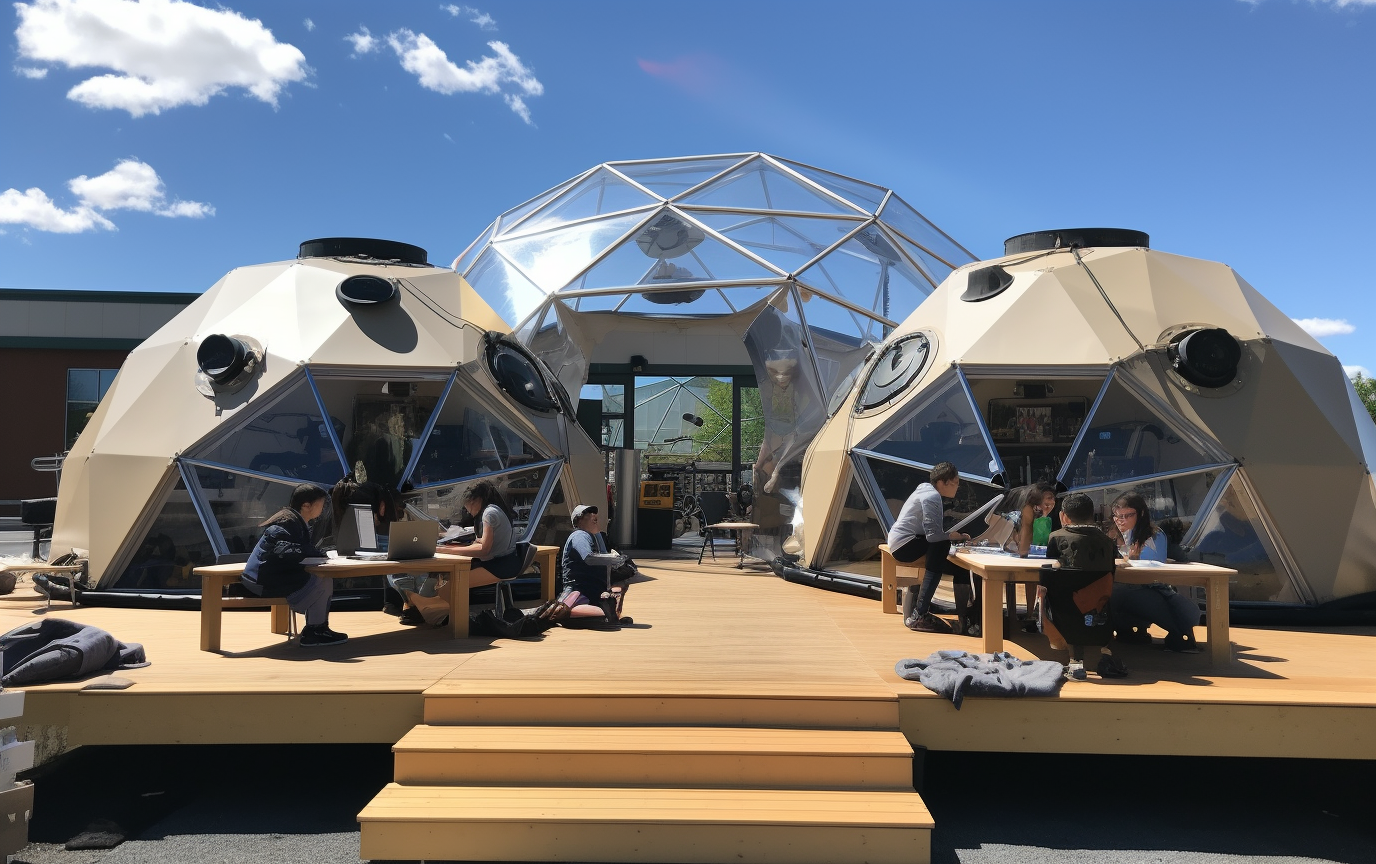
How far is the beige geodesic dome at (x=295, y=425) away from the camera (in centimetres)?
898

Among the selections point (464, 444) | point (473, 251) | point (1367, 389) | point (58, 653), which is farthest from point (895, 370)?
point (1367, 389)

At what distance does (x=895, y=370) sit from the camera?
398 inches

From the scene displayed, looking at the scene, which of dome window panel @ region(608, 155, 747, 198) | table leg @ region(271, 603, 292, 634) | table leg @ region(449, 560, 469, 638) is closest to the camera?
table leg @ region(449, 560, 469, 638)

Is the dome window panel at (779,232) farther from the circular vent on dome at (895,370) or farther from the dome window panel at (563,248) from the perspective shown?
the circular vent on dome at (895,370)

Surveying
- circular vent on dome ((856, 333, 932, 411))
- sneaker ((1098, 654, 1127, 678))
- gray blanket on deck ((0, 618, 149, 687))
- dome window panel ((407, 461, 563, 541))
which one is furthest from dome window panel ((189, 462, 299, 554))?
sneaker ((1098, 654, 1127, 678))

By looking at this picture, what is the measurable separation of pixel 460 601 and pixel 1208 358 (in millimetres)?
7023

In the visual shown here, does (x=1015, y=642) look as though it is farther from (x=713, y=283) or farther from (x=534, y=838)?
(x=713, y=283)

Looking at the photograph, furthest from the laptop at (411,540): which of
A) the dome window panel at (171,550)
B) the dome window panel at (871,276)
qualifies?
the dome window panel at (871,276)

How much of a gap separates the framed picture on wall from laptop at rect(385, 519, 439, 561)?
533 centimetres

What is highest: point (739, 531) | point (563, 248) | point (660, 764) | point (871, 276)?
point (563, 248)

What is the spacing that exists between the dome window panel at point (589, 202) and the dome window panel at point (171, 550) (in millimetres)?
8186

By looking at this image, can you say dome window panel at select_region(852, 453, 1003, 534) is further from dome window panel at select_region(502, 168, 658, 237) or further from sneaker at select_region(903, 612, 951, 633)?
Answer: dome window panel at select_region(502, 168, 658, 237)

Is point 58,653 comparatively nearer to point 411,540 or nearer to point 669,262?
point 411,540

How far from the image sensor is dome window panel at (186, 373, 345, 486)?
909 centimetres
